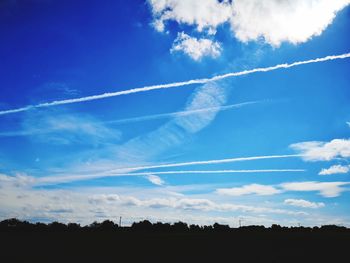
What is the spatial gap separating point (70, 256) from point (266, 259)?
60.9 ft

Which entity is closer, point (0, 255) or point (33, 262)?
point (33, 262)

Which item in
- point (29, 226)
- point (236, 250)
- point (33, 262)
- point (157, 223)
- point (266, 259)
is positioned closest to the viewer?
point (33, 262)

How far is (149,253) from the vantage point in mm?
37875

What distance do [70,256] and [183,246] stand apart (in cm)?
1463

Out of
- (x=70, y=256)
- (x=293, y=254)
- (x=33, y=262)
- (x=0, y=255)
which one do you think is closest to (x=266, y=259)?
(x=293, y=254)

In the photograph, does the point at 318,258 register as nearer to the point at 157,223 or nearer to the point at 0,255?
the point at 0,255

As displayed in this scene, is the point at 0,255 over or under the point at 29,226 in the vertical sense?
under

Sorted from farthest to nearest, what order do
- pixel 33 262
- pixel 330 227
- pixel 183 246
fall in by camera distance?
pixel 330 227
pixel 183 246
pixel 33 262

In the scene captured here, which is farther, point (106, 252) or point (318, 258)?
point (106, 252)

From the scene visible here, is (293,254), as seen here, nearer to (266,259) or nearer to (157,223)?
(266,259)

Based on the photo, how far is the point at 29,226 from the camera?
315 ft

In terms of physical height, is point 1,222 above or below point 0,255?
above

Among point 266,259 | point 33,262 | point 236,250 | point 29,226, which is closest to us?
point 33,262

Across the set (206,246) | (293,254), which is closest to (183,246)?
(206,246)
